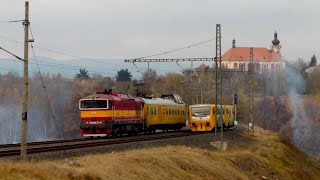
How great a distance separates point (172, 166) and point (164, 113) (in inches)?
1166

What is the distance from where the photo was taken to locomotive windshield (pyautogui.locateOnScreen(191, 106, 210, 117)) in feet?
183

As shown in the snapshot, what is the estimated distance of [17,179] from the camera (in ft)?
54.7

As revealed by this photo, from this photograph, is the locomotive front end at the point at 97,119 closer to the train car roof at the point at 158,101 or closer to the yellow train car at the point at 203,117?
the train car roof at the point at 158,101

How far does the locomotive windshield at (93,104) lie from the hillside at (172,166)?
9914mm

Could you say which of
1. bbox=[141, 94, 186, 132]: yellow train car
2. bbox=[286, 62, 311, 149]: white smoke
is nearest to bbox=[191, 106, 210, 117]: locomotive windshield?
bbox=[141, 94, 186, 132]: yellow train car

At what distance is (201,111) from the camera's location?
55969 millimetres

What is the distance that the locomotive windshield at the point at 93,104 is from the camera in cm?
4244

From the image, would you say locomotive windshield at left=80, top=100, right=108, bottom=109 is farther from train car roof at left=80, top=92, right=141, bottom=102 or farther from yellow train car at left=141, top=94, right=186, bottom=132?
yellow train car at left=141, top=94, right=186, bottom=132

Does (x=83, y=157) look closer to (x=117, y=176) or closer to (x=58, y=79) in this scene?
(x=117, y=176)

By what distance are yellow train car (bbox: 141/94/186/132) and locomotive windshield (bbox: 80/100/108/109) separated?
334 inches

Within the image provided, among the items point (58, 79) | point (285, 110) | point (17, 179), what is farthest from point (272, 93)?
point (17, 179)

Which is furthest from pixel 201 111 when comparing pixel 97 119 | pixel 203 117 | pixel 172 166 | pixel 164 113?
pixel 172 166

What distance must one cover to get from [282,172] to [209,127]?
15855 mm

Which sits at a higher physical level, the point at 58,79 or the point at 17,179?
the point at 58,79
